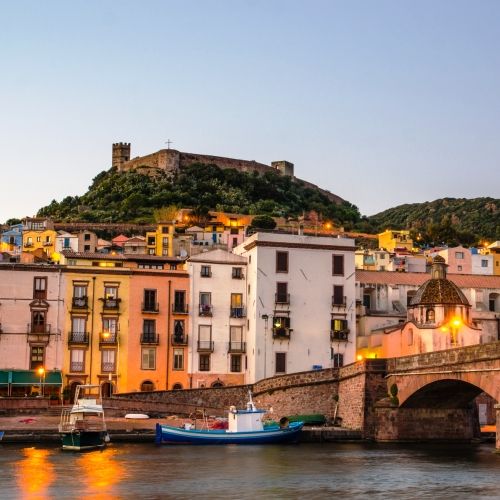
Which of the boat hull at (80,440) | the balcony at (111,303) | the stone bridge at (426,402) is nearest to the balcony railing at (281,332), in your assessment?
the balcony at (111,303)

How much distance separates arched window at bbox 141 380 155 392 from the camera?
74.7 meters

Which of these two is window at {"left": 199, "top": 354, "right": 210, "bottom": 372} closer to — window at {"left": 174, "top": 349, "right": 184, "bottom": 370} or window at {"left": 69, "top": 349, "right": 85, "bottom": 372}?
window at {"left": 174, "top": 349, "right": 184, "bottom": 370}

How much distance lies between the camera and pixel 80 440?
54750 millimetres

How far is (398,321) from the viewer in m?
83.1

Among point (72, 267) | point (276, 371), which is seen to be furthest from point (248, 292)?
point (72, 267)

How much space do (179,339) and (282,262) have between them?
31.5ft

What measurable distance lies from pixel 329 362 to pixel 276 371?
4.24 m

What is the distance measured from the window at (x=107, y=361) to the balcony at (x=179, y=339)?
4637 mm

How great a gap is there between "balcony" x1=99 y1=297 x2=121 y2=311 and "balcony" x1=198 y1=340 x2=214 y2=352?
6.66 m

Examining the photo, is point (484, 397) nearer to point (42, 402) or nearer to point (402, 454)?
point (402, 454)

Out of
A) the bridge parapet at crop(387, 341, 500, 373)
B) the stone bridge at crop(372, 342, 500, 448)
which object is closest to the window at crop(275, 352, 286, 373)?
the stone bridge at crop(372, 342, 500, 448)

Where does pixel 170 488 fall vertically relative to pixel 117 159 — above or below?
below

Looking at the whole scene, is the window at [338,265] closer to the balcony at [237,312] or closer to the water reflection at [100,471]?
the balcony at [237,312]

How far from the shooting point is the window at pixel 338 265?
77750 millimetres
